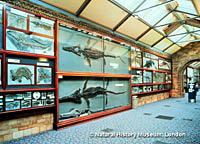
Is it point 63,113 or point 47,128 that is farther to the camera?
point 63,113

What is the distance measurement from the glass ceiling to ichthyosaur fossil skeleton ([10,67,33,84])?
2087 mm

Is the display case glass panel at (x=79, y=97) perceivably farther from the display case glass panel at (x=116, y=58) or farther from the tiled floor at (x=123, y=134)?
the display case glass panel at (x=116, y=58)

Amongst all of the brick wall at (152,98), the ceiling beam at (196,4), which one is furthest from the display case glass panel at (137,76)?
the ceiling beam at (196,4)

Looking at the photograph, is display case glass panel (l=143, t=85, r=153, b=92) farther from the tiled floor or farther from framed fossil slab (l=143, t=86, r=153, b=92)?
the tiled floor

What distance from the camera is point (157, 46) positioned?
10.6 metres

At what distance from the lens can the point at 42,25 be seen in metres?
4.20

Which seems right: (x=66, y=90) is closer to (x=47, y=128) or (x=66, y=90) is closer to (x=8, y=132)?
(x=47, y=128)

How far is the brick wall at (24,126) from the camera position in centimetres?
350

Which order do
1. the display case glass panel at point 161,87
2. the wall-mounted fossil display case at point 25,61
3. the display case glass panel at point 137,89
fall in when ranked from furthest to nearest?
the display case glass panel at point 161,87 < the display case glass panel at point 137,89 < the wall-mounted fossil display case at point 25,61

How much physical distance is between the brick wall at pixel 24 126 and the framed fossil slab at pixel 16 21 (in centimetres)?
233

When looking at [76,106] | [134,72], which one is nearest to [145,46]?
[134,72]

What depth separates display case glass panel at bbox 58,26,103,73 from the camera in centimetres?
472

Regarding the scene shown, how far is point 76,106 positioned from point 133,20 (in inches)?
177

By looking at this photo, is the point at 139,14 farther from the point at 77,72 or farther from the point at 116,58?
the point at 77,72
